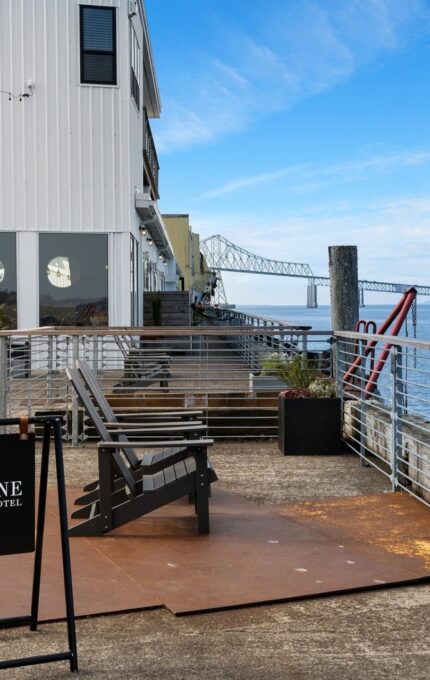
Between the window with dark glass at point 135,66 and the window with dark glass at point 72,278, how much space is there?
3.25m

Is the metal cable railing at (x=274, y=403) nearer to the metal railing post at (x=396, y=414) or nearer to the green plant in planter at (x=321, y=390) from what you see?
the metal railing post at (x=396, y=414)

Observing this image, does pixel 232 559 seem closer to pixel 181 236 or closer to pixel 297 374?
pixel 297 374

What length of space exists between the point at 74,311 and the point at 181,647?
38.0 feet

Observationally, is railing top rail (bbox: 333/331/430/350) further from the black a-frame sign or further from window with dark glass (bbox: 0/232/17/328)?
window with dark glass (bbox: 0/232/17/328)

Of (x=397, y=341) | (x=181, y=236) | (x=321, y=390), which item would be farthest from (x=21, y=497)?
(x=181, y=236)

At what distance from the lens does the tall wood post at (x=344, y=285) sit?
10359mm

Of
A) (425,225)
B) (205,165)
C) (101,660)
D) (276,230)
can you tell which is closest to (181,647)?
(101,660)

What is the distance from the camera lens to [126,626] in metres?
3.88

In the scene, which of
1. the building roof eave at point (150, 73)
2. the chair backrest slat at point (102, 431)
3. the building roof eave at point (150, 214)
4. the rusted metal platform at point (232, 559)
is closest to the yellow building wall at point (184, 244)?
the building roof eave at point (150, 73)

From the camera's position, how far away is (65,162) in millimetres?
14703

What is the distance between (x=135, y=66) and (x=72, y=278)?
478 cm

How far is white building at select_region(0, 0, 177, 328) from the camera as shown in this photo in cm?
1454

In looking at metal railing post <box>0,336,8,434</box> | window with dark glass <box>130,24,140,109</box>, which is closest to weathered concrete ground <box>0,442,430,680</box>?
metal railing post <box>0,336,8,434</box>

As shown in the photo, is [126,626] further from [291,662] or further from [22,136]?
[22,136]
